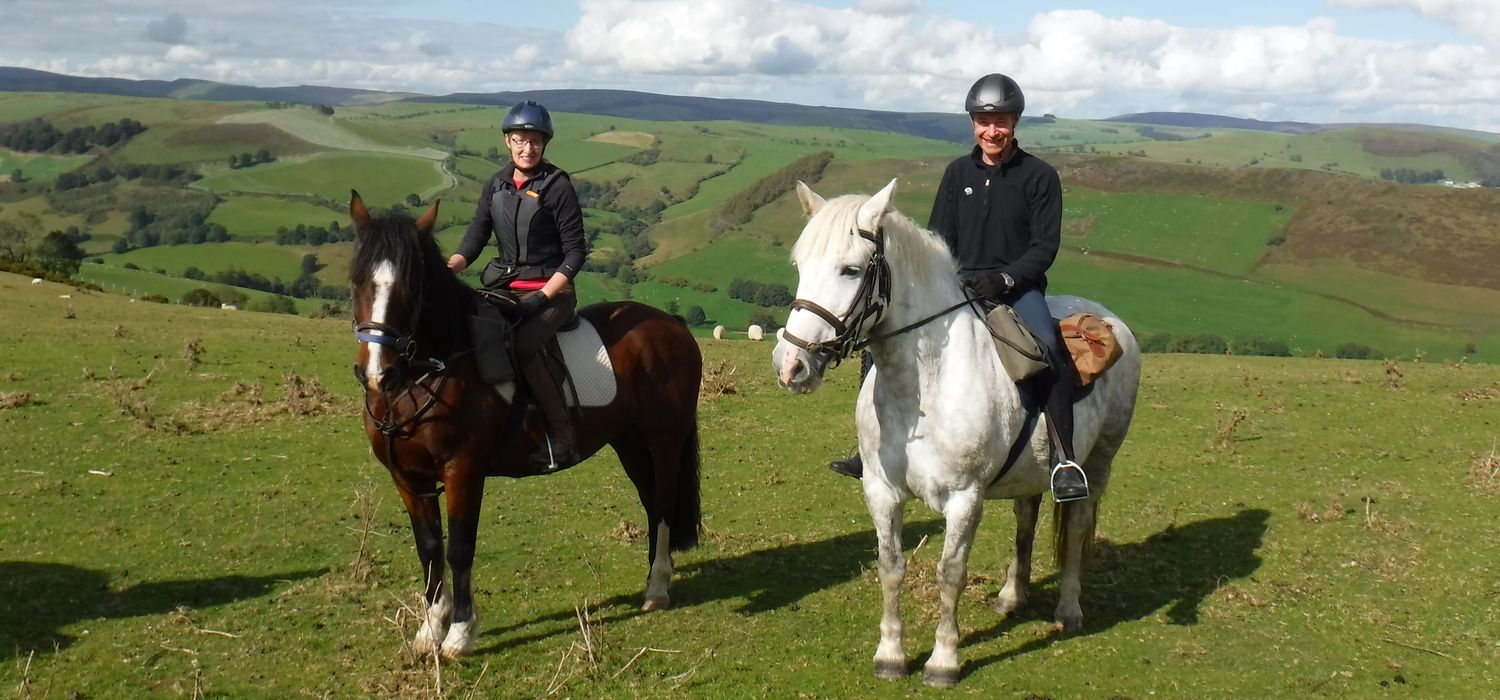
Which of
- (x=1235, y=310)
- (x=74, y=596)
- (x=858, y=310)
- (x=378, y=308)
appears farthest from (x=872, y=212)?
(x=1235, y=310)

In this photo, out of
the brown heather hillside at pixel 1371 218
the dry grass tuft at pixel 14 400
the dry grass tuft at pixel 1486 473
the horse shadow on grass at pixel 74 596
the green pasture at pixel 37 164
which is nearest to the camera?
the horse shadow on grass at pixel 74 596

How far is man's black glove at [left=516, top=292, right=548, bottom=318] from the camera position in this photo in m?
7.39

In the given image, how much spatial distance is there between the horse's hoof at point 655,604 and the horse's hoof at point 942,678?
2.52 meters

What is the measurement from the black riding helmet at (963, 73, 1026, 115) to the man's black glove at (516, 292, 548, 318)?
3.51 meters

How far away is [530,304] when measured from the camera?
292 inches

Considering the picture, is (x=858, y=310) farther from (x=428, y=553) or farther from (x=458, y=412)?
(x=428, y=553)

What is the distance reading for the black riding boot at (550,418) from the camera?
7453 mm

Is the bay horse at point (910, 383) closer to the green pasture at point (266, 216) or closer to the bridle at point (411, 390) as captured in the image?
the bridle at point (411, 390)

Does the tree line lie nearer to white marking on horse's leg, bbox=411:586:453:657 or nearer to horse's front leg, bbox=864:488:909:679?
white marking on horse's leg, bbox=411:586:453:657

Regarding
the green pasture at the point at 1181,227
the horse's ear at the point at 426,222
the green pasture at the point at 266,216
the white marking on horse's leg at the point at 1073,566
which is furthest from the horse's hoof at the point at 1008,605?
the green pasture at the point at 266,216

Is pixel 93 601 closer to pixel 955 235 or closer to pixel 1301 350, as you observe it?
pixel 955 235

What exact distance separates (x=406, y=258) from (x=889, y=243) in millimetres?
→ 3122

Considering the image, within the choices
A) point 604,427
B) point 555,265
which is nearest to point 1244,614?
point 604,427

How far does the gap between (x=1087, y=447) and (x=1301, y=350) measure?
53.9 m
